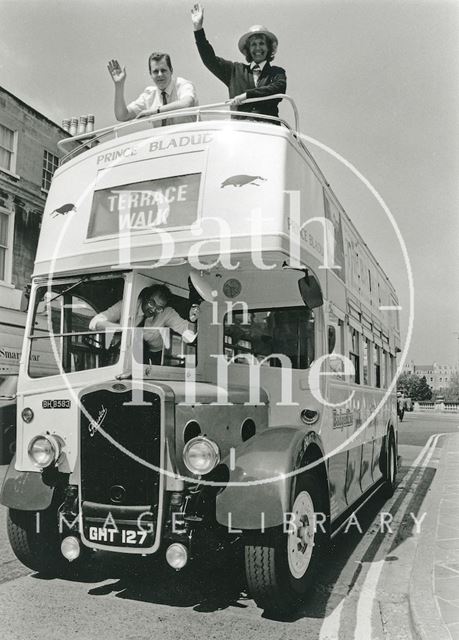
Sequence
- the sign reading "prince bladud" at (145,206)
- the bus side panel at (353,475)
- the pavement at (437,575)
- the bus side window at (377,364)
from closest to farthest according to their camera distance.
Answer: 1. the pavement at (437,575)
2. the sign reading "prince bladud" at (145,206)
3. the bus side panel at (353,475)
4. the bus side window at (377,364)

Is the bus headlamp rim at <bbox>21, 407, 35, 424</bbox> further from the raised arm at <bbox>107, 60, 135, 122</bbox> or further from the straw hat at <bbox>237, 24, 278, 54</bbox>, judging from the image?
the straw hat at <bbox>237, 24, 278, 54</bbox>

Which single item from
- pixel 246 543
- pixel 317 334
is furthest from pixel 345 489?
pixel 246 543

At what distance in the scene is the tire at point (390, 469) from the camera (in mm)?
10055

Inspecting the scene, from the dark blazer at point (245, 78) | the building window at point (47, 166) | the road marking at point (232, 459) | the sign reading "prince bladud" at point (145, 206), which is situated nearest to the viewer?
the road marking at point (232, 459)

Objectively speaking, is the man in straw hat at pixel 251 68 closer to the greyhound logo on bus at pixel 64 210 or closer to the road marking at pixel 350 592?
the greyhound logo on bus at pixel 64 210

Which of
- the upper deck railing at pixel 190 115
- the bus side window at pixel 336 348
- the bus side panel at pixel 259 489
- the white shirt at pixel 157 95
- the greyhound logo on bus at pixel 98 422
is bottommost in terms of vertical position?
the bus side panel at pixel 259 489

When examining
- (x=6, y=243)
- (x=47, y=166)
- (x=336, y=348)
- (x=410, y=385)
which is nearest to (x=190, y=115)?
(x=336, y=348)

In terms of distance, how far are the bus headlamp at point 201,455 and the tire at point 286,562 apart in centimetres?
64

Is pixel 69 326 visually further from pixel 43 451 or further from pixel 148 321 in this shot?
pixel 43 451

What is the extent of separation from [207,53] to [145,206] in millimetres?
1988

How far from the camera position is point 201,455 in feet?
14.5

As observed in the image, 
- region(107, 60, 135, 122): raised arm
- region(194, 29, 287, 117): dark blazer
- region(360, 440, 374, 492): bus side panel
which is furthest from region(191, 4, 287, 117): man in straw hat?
region(360, 440, 374, 492): bus side panel

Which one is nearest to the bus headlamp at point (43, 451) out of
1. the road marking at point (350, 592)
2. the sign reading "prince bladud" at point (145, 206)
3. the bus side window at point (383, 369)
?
the sign reading "prince bladud" at point (145, 206)

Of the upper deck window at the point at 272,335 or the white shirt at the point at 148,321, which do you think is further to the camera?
the upper deck window at the point at 272,335
